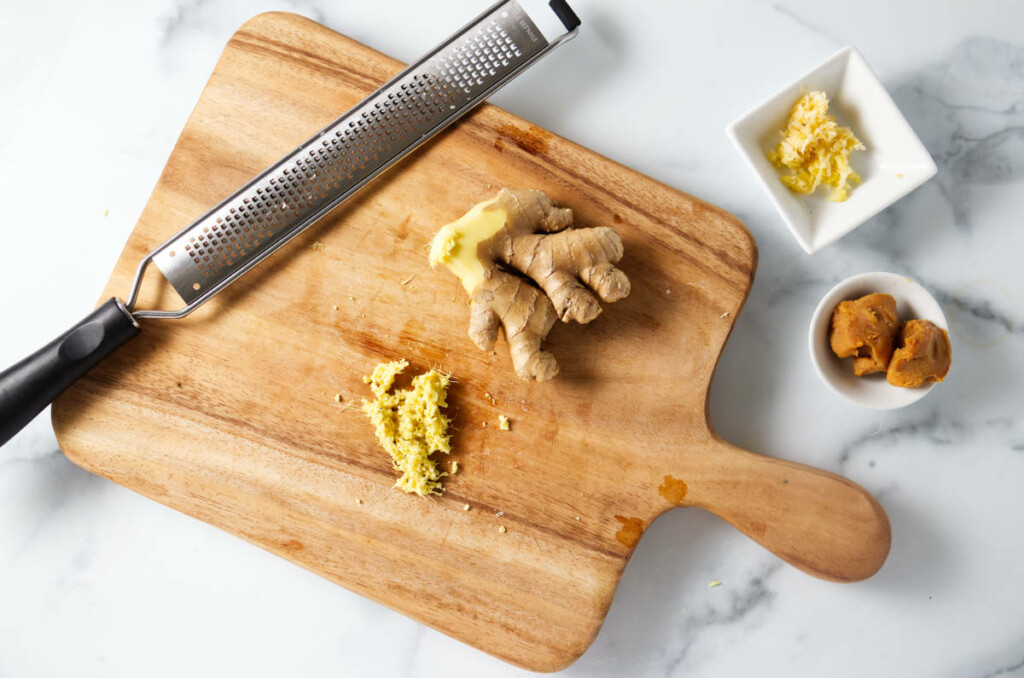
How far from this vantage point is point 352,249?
5.34ft

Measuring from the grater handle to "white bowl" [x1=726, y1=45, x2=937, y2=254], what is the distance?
4.86 ft

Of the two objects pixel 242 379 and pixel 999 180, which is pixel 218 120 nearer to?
pixel 242 379

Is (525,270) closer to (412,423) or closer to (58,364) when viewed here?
(412,423)

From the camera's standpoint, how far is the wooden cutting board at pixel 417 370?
1590 mm

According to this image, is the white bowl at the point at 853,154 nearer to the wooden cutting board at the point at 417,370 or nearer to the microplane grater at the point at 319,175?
the wooden cutting board at the point at 417,370

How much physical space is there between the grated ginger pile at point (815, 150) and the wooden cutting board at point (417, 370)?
8.1 inches

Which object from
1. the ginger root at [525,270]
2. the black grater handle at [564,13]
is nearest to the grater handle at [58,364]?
the ginger root at [525,270]

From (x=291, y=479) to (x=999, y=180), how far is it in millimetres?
1937

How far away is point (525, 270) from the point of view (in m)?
1.51

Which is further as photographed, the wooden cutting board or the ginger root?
the wooden cutting board

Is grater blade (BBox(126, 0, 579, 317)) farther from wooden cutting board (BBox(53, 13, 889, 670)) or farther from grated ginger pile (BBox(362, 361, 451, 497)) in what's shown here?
grated ginger pile (BBox(362, 361, 451, 497))

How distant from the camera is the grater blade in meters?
1.57

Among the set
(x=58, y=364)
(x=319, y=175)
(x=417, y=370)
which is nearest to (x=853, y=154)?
(x=417, y=370)

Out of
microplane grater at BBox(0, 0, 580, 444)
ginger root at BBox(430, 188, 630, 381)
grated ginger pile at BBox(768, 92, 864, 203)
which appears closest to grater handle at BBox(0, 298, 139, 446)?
microplane grater at BBox(0, 0, 580, 444)
